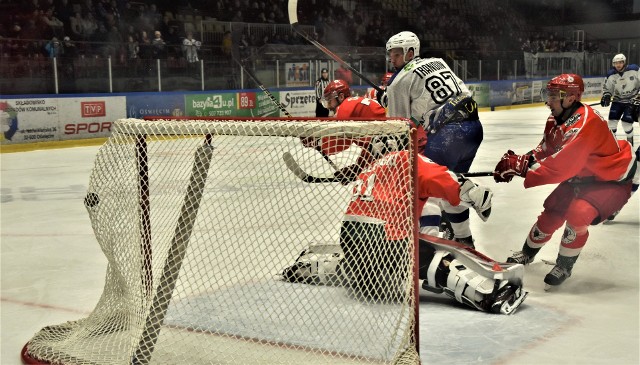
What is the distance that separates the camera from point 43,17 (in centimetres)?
1011

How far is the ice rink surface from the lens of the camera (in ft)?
7.65

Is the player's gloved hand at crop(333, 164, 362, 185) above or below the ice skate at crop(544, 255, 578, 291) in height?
above

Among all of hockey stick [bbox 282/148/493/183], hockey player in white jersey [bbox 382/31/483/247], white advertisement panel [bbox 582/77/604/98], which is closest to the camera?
hockey stick [bbox 282/148/493/183]

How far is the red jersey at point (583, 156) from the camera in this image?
3.00m

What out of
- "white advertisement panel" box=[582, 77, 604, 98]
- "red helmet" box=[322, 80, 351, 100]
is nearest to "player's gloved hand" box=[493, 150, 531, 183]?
"red helmet" box=[322, 80, 351, 100]

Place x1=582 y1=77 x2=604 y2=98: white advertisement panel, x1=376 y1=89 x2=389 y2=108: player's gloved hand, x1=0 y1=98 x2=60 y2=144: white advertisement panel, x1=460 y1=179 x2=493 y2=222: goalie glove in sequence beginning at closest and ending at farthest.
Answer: x1=460 y1=179 x2=493 y2=222: goalie glove, x1=376 y1=89 x2=389 y2=108: player's gloved hand, x1=0 y1=98 x2=60 y2=144: white advertisement panel, x1=582 y1=77 x2=604 y2=98: white advertisement panel

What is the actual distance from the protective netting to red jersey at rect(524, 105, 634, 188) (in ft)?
2.96

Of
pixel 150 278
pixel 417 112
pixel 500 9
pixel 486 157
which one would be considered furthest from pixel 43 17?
pixel 500 9

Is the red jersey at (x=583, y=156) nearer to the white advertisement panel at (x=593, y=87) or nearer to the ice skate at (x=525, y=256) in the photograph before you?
the ice skate at (x=525, y=256)

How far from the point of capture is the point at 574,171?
9.86 ft

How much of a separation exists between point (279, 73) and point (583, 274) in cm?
884

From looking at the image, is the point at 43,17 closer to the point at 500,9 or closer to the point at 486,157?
the point at 486,157

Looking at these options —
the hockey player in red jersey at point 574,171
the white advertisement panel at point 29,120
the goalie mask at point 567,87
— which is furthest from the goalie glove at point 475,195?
the white advertisement panel at point 29,120

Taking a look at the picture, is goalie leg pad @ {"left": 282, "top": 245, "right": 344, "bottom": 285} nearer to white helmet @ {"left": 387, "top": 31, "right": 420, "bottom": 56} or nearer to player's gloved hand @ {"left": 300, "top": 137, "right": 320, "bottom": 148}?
player's gloved hand @ {"left": 300, "top": 137, "right": 320, "bottom": 148}
